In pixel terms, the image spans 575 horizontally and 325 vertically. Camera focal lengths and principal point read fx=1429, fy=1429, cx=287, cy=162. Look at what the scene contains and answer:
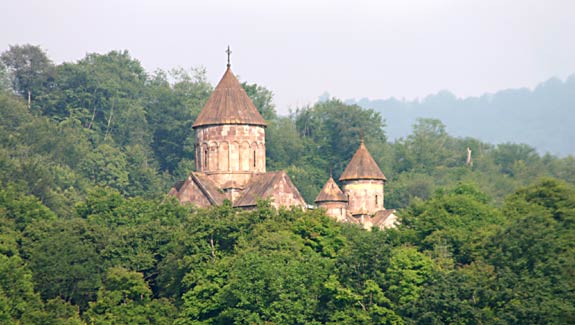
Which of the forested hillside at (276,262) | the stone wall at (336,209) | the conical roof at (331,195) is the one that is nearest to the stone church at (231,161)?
the forested hillside at (276,262)

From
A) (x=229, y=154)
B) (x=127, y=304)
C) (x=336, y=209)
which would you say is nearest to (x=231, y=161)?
(x=229, y=154)

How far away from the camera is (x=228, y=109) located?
59531 mm

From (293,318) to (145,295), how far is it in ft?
22.7

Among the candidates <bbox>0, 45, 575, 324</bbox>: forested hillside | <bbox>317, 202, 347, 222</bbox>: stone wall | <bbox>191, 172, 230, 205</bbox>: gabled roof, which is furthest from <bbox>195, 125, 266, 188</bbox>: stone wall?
<bbox>317, 202, 347, 222</bbox>: stone wall

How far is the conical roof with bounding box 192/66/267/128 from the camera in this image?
5928 cm

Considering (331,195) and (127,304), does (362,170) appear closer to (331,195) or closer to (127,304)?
(331,195)

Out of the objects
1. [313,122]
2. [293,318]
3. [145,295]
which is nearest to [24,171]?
[145,295]

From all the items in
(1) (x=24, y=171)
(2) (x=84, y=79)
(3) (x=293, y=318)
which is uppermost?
(2) (x=84, y=79)

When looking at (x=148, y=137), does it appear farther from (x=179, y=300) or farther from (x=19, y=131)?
(x=179, y=300)

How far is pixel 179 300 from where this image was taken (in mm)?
51469

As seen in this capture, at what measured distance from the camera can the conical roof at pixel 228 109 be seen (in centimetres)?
5928

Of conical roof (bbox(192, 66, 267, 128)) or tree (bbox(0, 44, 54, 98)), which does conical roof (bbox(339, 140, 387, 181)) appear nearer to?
conical roof (bbox(192, 66, 267, 128))

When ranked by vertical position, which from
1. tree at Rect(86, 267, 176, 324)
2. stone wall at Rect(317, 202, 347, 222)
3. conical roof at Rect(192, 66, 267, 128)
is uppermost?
conical roof at Rect(192, 66, 267, 128)

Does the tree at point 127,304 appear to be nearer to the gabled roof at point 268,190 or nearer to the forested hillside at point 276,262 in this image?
the forested hillside at point 276,262
